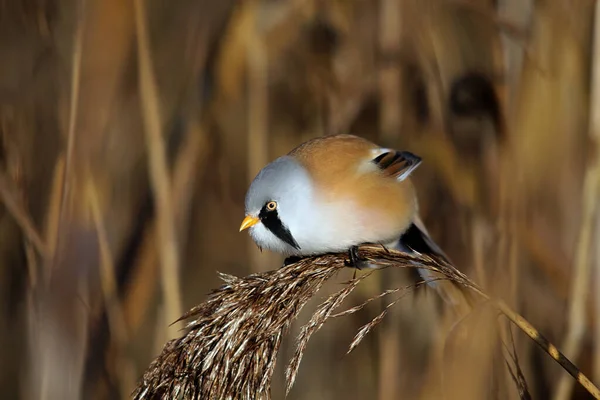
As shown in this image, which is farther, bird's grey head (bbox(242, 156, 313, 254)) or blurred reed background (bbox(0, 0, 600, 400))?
blurred reed background (bbox(0, 0, 600, 400))

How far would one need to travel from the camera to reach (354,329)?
7.46 ft

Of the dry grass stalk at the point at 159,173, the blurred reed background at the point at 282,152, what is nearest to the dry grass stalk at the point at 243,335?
the blurred reed background at the point at 282,152

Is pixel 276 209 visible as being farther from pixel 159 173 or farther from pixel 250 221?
pixel 159 173

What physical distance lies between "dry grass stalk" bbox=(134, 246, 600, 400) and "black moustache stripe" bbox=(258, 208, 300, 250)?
343 mm

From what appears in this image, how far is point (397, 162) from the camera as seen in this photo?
6.11ft

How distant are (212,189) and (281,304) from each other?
1236 millimetres

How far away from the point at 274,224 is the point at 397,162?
1.36 ft

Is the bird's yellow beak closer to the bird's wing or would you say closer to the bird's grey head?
the bird's grey head

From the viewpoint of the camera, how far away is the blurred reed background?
6.01 feet

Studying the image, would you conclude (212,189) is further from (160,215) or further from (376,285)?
(376,285)

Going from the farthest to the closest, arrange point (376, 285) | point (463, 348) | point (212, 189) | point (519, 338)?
point (212, 189) < point (376, 285) < point (519, 338) < point (463, 348)

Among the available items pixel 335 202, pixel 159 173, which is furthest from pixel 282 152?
pixel 335 202

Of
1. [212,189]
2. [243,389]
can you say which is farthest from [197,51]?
[243,389]

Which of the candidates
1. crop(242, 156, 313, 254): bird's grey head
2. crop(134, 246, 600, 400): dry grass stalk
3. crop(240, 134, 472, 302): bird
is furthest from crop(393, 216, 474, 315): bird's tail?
crop(134, 246, 600, 400): dry grass stalk
